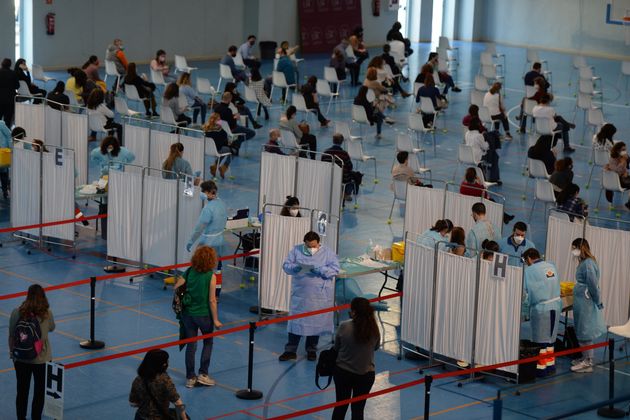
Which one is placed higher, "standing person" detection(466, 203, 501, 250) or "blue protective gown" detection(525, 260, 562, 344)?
"standing person" detection(466, 203, 501, 250)

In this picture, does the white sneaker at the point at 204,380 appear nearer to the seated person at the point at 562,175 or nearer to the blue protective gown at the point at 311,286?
the blue protective gown at the point at 311,286

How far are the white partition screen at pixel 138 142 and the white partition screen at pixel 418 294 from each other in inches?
254

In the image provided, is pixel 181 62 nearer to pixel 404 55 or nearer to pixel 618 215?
pixel 404 55

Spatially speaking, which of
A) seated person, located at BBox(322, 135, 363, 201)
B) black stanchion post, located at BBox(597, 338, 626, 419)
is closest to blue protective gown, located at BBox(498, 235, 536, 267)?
black stanchion post, located at BBox(597, 338, 626, 419)

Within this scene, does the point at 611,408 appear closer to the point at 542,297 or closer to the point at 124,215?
the point at 542,297

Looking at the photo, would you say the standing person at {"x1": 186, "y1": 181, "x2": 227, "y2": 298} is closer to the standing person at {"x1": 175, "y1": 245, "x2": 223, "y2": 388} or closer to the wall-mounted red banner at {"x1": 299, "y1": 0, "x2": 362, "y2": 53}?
the standing person at {"x1": 175, "y1": 245, "x2": 223, "y2": 388}

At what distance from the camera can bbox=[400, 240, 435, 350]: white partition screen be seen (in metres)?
12.7

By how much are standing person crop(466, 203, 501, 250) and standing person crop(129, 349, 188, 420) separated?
5.80m

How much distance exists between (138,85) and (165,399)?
701 inches

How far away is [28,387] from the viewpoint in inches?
422

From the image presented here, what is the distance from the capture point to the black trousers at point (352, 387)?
34.3 ft

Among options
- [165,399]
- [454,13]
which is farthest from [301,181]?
[454,13]

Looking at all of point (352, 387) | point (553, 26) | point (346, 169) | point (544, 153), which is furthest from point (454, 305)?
point (553, 26)

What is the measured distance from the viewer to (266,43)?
36906 mm
